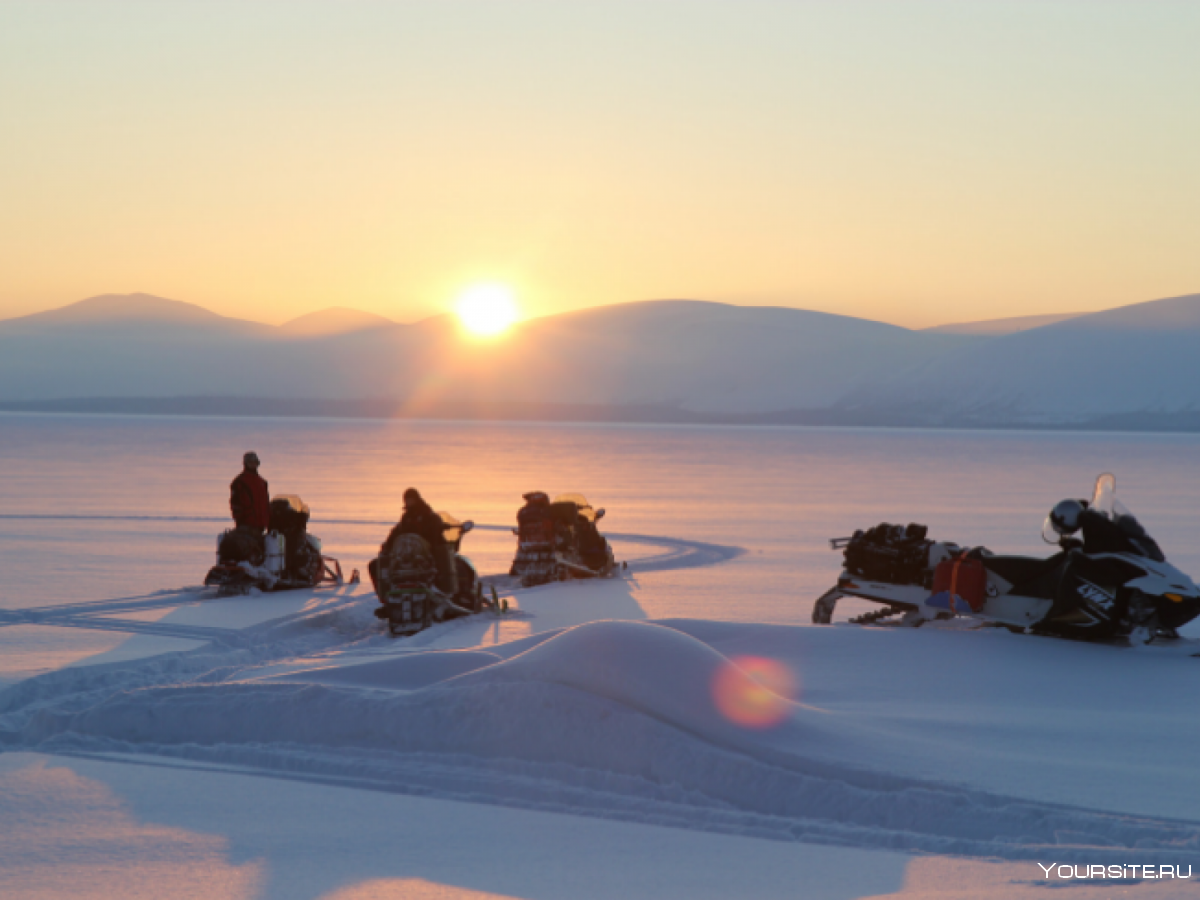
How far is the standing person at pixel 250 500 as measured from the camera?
14.1 metres

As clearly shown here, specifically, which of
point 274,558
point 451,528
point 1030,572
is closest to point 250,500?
point 274,558

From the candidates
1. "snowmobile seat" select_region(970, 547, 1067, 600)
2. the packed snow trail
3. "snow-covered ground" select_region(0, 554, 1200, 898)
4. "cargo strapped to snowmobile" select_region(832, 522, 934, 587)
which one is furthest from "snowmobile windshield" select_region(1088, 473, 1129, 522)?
the packed snow trail

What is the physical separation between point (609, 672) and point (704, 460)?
49508 mm

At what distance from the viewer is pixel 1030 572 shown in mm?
9734

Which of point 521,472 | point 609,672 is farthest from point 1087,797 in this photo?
point 521,472

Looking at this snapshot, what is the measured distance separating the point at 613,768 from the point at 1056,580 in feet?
16.8

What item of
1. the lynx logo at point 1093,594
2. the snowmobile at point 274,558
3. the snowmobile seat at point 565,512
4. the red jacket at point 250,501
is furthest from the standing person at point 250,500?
the lynx logo at point 1093,594

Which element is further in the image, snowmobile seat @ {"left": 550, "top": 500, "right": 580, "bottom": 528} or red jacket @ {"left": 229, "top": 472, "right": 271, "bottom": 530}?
snowmobile seat @ {"left": 550, "top": 500, "right": 580, "bottom": 528}

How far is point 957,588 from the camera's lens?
9883 mm

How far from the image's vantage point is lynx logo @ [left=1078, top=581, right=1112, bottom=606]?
9.12 m

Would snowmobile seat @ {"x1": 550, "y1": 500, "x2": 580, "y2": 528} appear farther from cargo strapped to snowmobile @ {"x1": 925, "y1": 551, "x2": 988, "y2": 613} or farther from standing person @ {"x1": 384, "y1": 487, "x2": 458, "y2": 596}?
cargo strapped to snowmobile @ {"x1": 925, "y1": 551, "x2": 988, "y2": 613}

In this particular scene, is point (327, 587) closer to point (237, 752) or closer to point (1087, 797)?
point (237, 752)

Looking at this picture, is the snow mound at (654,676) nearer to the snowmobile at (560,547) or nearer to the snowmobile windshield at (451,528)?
the snowmobile windshield at (451,528)

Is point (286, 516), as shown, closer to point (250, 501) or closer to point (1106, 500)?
point (250, 501)
